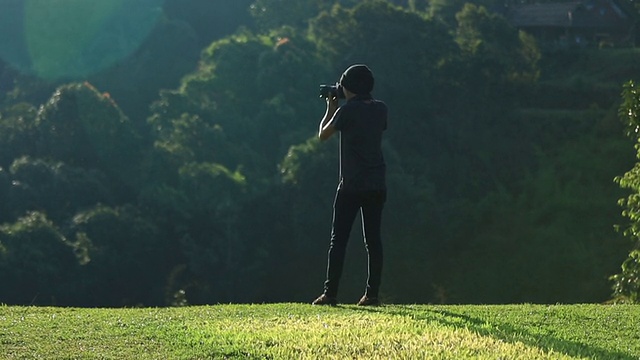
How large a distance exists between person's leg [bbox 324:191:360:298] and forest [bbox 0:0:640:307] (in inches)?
847

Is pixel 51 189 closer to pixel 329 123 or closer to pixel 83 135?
pixel 83 135

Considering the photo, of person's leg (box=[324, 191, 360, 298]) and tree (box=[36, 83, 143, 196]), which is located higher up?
tree (box=[36, 83, 143, 196])

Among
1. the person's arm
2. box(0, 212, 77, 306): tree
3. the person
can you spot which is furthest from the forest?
the person

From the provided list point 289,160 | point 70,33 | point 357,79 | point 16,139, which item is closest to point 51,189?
point 16,139

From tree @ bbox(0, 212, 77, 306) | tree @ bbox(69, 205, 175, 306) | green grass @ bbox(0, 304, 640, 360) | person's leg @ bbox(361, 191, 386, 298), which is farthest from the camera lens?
tree @ bbox(69, 205, 175, 306)

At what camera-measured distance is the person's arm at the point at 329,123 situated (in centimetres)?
859

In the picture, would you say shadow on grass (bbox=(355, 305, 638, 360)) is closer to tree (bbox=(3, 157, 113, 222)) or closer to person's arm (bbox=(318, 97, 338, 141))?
person's arm (bbox=(318, 97, 338, 141))

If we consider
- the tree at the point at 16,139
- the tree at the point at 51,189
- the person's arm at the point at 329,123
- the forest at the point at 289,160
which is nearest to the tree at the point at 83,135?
the forest at the point at 289,160

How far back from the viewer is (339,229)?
8.61m

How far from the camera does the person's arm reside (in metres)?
8.59

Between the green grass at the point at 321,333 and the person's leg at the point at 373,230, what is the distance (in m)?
0.34

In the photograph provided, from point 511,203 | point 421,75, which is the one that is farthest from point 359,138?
point 421,75

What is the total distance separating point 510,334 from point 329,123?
2323 mm

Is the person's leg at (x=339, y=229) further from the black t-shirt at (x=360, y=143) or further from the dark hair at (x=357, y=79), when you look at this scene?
the dark hair at (x=357, y=79)
